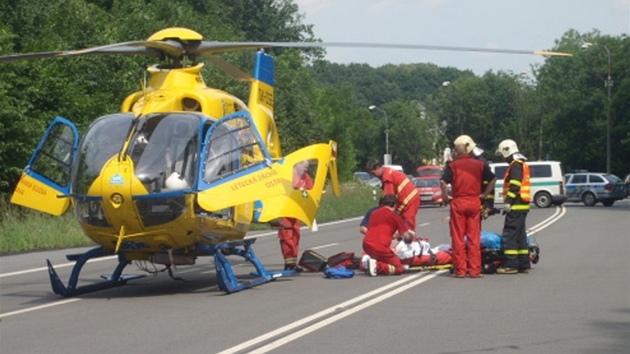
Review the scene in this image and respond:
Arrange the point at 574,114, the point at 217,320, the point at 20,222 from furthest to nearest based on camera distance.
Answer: the point at 574,114, the point at 20,222, the point at 217,320

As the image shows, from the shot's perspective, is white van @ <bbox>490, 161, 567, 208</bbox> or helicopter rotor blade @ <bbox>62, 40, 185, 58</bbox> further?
white van @ <bbox>490, 161, 567, 208</bbox>

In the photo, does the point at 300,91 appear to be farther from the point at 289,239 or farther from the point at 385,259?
the point at 385,259

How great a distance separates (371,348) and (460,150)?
757 cm

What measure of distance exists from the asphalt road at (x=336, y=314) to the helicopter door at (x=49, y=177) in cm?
133

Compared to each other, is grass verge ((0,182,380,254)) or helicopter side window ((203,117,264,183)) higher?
helicopter side window ((203,117,264,183))

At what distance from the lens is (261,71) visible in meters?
19.0

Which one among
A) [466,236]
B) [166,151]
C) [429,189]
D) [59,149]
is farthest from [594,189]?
[166,151]

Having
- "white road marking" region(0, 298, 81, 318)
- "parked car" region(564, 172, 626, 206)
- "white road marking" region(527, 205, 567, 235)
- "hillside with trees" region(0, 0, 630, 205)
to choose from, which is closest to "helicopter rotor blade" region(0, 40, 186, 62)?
"white road marking" region(0, 298, 81, 318)

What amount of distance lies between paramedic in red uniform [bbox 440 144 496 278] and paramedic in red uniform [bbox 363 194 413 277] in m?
0.80

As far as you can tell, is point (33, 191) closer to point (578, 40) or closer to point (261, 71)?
point (261, 71)

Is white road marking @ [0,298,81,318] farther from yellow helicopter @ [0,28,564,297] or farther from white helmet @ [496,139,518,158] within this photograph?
white helmet @ [496,139,518,158]

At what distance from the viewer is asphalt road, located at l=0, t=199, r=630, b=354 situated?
10.6m

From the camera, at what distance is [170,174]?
14.4 meters

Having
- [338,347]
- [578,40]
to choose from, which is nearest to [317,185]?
[338,347]
